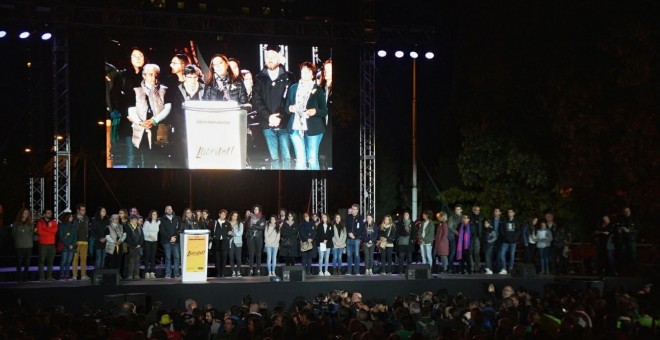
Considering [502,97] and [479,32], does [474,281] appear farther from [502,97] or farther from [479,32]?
[479,32]

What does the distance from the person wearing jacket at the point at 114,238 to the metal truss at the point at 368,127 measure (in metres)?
7.48

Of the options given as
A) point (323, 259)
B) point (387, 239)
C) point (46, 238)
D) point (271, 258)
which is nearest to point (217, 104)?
point (271, 258)

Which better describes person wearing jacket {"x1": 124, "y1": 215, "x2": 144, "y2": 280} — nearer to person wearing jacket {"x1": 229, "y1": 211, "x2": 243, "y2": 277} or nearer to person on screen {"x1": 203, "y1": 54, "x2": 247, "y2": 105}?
person wearing jacket {"x1": 229, "y1": 211, "x2": 243, "y2": 277}

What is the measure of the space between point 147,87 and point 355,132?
11508 millimetres

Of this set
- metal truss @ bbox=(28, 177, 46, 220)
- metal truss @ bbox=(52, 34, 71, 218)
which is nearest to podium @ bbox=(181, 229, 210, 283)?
metal truss @ bbox=(52, 34, 71, 218)

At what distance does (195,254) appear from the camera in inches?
751

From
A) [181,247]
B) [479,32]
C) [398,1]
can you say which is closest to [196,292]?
[181,247]

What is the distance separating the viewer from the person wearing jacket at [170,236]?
789 inches

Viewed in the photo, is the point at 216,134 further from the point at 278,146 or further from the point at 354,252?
the point at 354,252

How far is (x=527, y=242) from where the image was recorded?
22312 mm

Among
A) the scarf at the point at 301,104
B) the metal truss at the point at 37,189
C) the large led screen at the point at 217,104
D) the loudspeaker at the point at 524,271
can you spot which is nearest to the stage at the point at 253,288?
the loudspeaker at the point at 524,271

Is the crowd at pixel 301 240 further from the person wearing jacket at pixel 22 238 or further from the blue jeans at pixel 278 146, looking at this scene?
the blue jeans at pixel 278 146

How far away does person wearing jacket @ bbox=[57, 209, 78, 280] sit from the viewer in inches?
761

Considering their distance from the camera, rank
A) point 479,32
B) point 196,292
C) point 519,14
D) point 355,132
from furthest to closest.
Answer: point 355,132 → point 479,32 → point 519,14 → point 196,292
